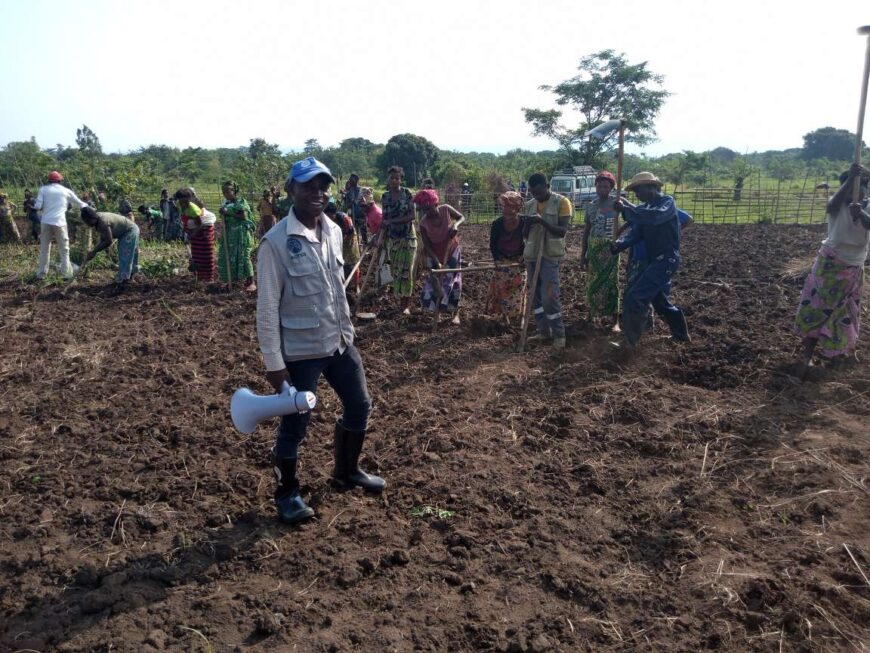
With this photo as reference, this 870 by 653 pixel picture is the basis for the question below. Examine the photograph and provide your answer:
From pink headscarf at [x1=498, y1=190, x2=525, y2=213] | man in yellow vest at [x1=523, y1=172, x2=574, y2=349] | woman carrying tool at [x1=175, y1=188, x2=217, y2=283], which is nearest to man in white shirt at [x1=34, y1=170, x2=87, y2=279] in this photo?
→ woman carrying tool at [x1=175, y1=188, x2=217, y2=283]

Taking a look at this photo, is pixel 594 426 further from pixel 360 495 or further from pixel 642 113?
pixel 642 113

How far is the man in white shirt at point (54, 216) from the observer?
9180 mm

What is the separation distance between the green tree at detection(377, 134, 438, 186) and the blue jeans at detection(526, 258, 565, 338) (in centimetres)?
3338

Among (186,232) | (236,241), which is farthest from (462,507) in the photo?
(186,232)

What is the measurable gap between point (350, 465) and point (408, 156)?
37092mm

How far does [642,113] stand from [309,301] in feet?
101

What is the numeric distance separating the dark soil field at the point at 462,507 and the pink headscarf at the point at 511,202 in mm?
1355

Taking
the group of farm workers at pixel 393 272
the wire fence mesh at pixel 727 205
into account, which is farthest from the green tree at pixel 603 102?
the group of farm workers at pixel 393 272

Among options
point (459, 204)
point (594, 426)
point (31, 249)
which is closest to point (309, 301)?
point (594, 426)

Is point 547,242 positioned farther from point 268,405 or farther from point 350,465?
point 268,405

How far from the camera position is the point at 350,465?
11.5 ft

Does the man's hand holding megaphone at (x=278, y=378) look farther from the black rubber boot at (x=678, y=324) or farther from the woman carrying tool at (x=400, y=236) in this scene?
the woman carrying tool at (x=400, y=236)

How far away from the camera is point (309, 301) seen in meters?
2.95

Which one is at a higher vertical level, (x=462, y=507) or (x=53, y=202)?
(x=53, y=202)
